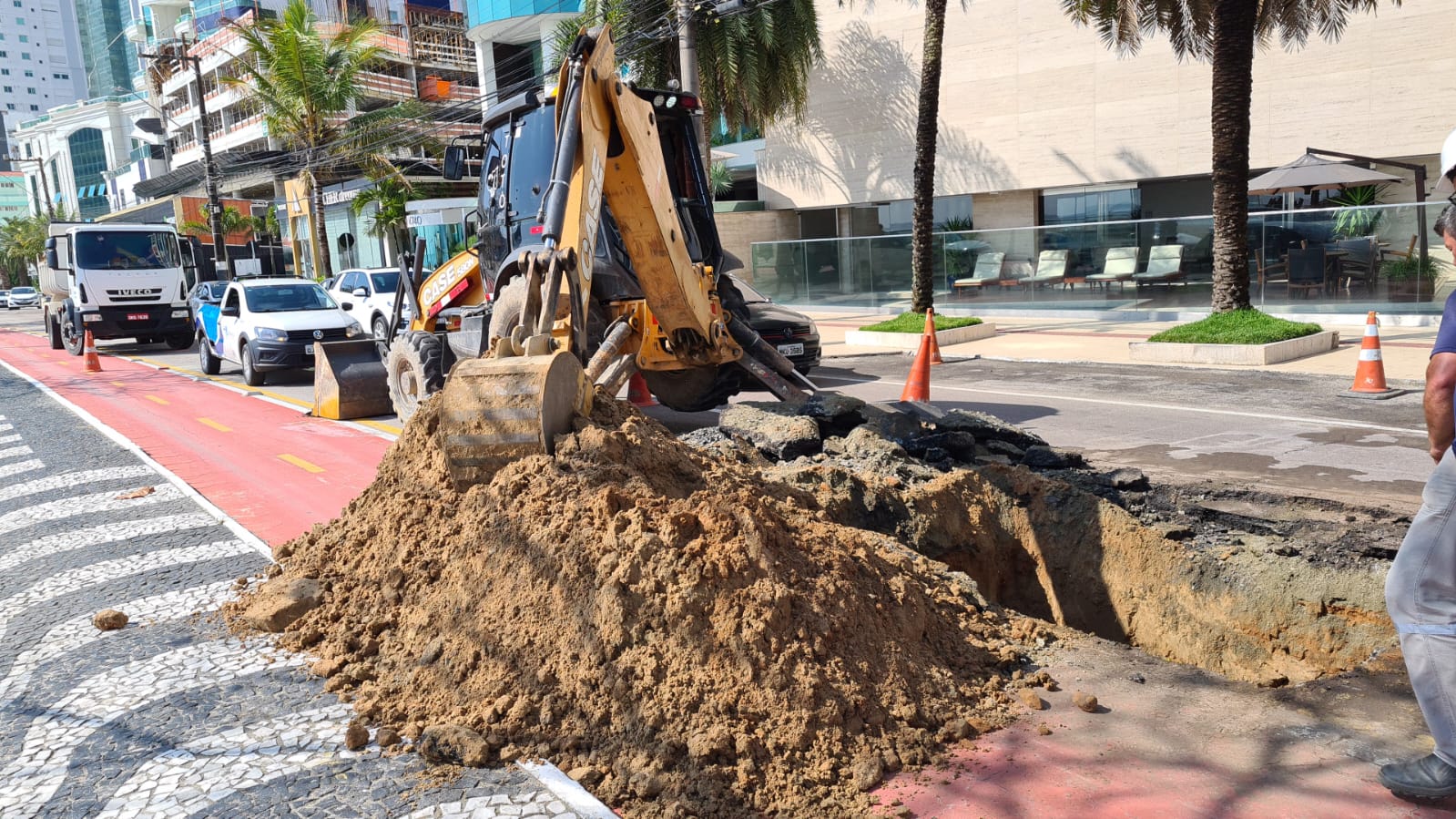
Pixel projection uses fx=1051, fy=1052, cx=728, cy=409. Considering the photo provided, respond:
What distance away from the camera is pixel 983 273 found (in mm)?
23672

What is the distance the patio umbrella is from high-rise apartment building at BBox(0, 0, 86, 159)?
179 meters

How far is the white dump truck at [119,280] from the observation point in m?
23.0

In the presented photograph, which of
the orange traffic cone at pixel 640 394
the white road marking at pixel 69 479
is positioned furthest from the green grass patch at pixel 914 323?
the white road marking at pixel 69 479

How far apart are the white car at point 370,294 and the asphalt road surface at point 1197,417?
3641 millimetres

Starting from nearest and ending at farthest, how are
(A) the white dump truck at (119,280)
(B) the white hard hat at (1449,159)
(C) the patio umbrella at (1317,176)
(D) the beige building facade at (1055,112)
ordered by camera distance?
1. (B) the white hard hat at (1449,159)
2. (C) the patio umbrella at (1317,176)
3. (D) the beige building facade at (1055,112)
4. (A) the white dump truck at (119,280)

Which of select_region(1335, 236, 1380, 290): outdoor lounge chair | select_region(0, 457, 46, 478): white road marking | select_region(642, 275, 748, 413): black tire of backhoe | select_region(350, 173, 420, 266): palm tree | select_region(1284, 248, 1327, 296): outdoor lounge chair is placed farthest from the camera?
select_region(350, 173, 420, 266): palm tree

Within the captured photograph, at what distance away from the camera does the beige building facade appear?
2150 cm

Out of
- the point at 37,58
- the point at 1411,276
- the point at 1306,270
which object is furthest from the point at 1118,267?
the point at 37,58

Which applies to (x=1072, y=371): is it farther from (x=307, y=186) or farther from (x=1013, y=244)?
(x=307, y=186)

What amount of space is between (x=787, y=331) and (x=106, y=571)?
352 inches

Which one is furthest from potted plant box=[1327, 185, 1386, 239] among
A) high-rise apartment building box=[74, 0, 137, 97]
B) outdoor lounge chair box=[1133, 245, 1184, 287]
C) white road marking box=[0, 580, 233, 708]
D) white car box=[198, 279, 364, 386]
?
high-rise apartment building box=[74, 0, 137, 97]

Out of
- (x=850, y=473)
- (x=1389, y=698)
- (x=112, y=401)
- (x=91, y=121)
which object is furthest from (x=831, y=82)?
(x=91, y=121)

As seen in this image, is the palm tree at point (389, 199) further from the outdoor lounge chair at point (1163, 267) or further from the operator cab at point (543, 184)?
the operator cab at point (543, 184)

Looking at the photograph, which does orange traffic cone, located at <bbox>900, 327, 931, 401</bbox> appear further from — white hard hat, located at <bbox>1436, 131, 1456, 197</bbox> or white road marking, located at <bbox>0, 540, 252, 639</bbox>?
white hard hat, located at <bbox>1436, 131, 1456, 197</bbox>
